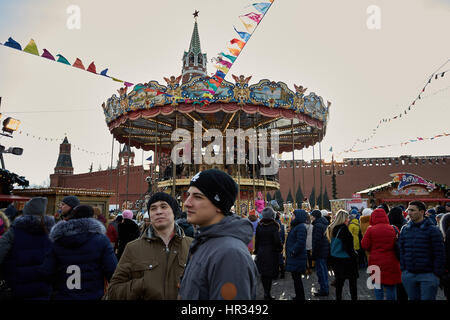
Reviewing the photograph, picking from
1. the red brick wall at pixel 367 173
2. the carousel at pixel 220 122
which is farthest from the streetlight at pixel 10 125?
the red brick wall at pixel 367 173

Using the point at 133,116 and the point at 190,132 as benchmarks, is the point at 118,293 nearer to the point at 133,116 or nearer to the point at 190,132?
the point at 133,116

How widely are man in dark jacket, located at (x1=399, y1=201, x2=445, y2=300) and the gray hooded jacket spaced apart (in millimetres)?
2834

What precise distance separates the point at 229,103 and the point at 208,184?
425 inches

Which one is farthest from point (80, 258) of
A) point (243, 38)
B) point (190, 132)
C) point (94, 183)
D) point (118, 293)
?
point (94, 183)

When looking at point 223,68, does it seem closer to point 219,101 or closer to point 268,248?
point 219,101

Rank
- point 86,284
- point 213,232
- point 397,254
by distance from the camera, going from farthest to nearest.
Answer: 1. point 397,254
2. point 86,284
3. point 213,232

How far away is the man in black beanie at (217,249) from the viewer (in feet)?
3.69

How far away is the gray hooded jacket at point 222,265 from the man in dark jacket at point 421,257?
2834 millimetres

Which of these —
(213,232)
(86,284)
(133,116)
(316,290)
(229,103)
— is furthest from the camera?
(133,116)

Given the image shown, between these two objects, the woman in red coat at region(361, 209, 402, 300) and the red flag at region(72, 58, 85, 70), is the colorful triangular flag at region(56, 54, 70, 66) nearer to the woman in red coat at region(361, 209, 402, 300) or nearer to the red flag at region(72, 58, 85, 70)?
the red flag at region(72, 58, 85, 70)

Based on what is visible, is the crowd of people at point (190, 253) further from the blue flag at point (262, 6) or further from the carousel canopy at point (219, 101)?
the carousel canopy at point (219, 101)

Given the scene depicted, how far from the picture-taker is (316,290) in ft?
18.4

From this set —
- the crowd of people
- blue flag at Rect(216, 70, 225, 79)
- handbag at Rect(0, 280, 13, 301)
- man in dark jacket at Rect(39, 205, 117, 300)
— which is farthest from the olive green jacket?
blue flag at Rect(216, 70, 225, 79)

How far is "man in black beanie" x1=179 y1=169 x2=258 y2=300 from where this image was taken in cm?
113
